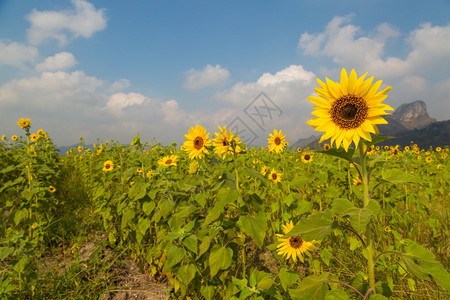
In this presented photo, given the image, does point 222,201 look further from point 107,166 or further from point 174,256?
point 107,166

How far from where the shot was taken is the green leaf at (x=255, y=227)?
164 cm

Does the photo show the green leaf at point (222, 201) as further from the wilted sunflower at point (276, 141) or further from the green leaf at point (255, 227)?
the wilted sunflower at point (276, 141)

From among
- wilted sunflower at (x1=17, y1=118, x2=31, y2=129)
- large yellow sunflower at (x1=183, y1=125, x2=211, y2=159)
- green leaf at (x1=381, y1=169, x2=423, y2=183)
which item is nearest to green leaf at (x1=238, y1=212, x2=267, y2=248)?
green leaf at (x1=381, y1=169, x2=423, y2=183)

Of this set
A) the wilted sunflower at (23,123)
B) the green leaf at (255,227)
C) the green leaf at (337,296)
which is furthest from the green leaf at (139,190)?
the wilted sunflower at (23,123)

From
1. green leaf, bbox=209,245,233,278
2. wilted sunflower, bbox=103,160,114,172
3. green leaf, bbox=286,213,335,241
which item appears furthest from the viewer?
wilted sunflower, bbox=103,160,114,172

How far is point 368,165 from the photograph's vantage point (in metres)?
1.27

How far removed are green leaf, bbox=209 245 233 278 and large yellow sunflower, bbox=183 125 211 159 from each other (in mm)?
1198

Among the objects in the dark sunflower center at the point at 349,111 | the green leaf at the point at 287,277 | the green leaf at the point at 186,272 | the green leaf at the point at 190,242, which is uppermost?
the dark sunflower center at the point at 349,111

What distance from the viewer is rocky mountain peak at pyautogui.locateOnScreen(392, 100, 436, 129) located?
148375 millimetres

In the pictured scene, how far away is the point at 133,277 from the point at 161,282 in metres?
0.37

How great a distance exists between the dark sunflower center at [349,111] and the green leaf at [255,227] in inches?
33.5

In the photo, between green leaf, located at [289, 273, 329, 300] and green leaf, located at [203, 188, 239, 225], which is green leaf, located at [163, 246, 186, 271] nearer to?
green leaf, located at [203, 188, 239, 225]

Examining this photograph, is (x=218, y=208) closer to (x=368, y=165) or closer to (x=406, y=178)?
(x=368, y=165)

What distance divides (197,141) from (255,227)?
1.45 meters
